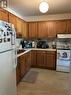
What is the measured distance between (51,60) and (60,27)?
1.57 metres

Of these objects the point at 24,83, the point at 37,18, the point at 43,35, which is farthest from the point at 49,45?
the point at 24,83

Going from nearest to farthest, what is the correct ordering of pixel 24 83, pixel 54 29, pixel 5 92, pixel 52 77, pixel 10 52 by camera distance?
pixel 5 92, pixel 10 52, pixel 24 83, pixel 52 77, pixel 54 29

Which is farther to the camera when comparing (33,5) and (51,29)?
(51,29)

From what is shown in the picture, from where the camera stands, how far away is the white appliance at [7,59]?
183 centimetres

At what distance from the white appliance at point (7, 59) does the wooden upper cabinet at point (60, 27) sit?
314cm

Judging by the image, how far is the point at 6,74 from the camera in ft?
6.49

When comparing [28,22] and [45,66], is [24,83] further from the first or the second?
[28,22]

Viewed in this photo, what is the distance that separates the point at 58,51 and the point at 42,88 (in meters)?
1.96

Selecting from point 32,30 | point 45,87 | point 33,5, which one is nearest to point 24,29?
point 32,30

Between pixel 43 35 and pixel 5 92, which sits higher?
pixel 43 35

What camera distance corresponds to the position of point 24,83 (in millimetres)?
3477

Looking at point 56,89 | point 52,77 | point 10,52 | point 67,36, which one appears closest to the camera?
point 10,52

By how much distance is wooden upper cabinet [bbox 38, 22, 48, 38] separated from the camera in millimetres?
5097

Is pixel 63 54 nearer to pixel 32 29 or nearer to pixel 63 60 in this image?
pixel 63 60
